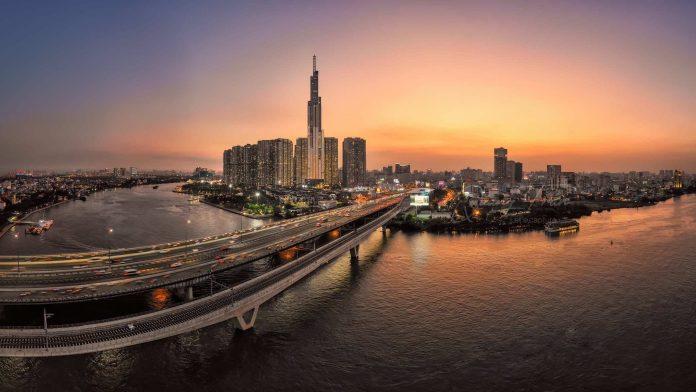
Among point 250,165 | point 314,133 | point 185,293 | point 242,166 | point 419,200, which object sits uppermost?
point 314,133

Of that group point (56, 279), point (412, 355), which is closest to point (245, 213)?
point (56, 279)

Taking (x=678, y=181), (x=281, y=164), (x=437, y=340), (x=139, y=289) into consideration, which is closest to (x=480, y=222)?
(x=437, y=340)

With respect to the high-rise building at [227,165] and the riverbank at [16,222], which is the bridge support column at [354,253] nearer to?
the riverbank at [16,222]

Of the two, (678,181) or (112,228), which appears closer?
(112,228)

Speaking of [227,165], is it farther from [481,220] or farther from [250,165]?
[481,220]

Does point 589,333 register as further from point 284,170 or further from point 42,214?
point 284,170

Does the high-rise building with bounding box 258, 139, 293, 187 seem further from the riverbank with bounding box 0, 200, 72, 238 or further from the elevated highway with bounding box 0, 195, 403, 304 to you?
the elevated highway with bounding box 0, 195, 403, 304

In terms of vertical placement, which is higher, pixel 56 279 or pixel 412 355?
pixel 56 279
